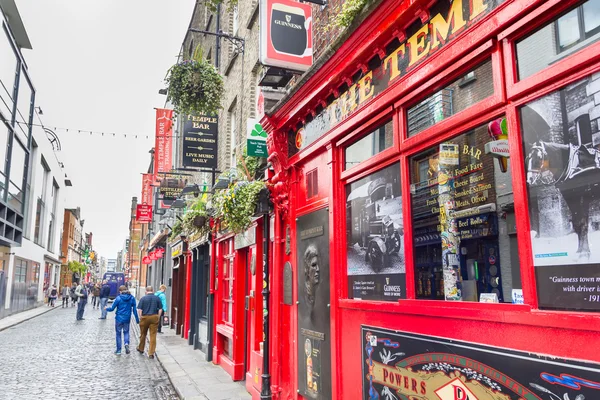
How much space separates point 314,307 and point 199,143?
7649 millimetres

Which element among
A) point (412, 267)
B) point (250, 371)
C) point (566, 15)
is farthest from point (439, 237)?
point (250, 371)

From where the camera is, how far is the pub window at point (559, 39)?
2633 millimetres

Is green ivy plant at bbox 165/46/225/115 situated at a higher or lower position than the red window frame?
higher

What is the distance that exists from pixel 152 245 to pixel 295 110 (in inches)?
970

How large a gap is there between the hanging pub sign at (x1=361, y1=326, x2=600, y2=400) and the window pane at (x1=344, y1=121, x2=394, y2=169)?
75.1 inches

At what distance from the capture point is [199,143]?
40.2 feet

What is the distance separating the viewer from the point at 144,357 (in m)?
11.9

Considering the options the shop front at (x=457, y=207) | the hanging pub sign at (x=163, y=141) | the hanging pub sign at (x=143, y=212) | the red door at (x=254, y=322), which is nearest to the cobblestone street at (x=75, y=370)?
the red door at (x=254, y=322)

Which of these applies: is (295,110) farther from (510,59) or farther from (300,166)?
(510,59)

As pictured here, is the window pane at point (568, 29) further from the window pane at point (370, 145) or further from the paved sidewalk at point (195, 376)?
the paved sidewalk at point (195, 376)

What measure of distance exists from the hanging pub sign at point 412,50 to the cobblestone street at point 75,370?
6011 mm

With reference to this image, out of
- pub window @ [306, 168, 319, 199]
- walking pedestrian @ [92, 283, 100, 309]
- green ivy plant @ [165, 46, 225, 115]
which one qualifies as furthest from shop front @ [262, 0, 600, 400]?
walking pedestrian @ [92, 283, 100, 309]

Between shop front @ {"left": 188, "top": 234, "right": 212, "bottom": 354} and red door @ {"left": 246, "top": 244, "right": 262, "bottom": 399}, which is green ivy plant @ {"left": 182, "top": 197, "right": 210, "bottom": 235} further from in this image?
red door @ {"left": 246, "top": 244, "right": 262, "bottom": 399}

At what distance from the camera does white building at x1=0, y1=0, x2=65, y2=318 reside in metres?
22.6
